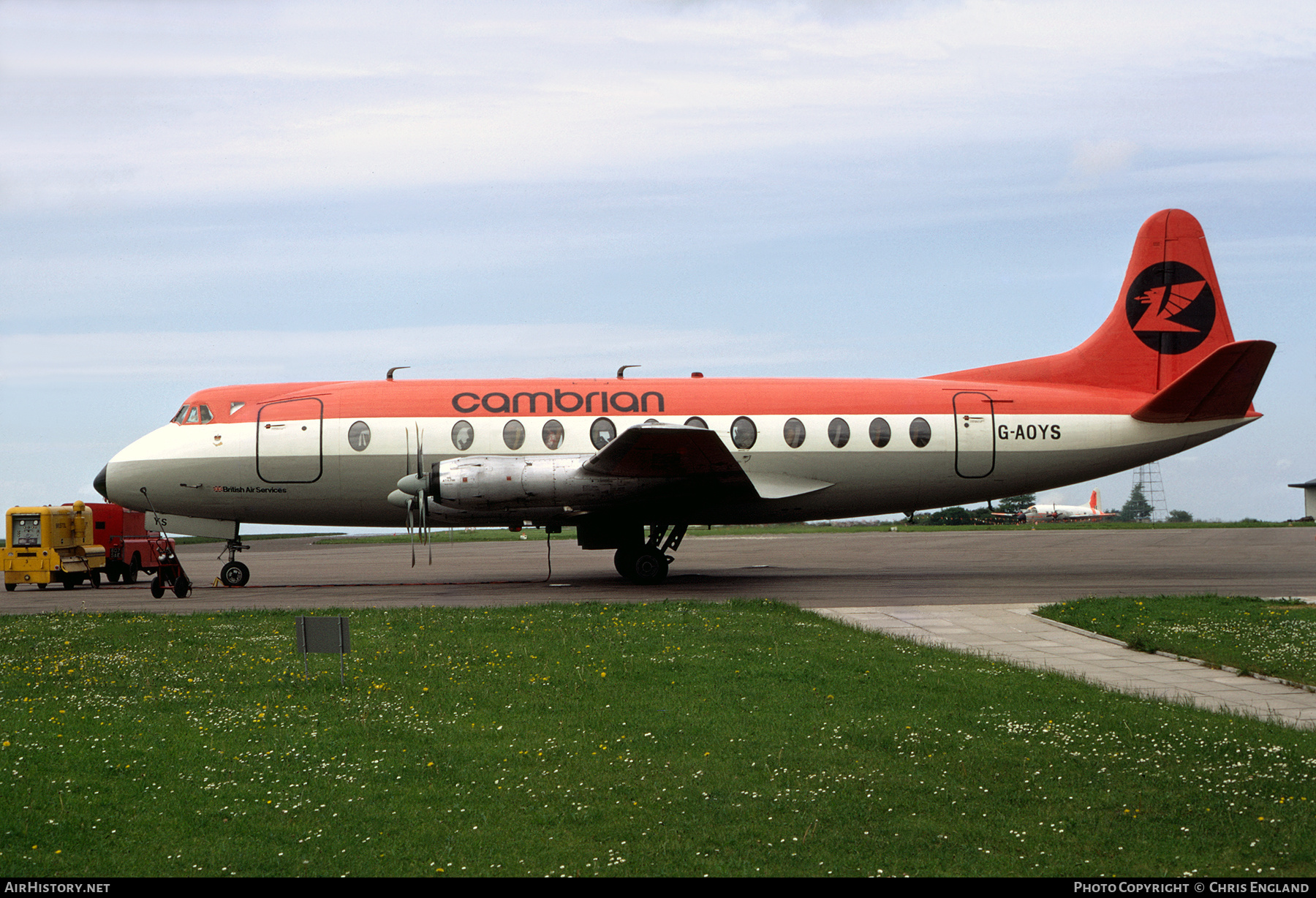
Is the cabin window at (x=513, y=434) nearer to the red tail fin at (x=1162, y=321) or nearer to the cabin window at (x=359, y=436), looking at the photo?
the cabin window at (x=359, y=436)

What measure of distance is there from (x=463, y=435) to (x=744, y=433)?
6.19 meters

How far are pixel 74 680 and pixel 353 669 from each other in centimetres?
301

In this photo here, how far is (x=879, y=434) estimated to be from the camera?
22688 millimetres

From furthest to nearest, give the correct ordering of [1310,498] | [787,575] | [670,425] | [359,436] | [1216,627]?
[1310,498], [787,575], [359,436], [670,425], [1216,627]

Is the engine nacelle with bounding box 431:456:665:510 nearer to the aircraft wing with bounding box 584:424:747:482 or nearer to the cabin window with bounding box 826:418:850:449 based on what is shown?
the aircraft wing with bounding box 584:424:747:482

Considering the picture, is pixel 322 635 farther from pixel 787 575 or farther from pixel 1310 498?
pixel 1310 498

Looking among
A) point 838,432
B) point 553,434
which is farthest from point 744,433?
point 553,434

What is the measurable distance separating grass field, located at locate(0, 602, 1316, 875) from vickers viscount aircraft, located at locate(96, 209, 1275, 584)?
31.6ft

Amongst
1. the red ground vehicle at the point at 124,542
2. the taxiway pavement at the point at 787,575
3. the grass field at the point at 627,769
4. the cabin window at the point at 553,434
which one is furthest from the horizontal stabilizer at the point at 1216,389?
the red ground vehicle at the point at 124,542

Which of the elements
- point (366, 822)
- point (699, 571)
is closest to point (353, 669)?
point (366, 822)

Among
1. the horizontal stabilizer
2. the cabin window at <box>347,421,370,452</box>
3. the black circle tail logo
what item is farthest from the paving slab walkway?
the cabin window at <box>347,421,370,452</box>

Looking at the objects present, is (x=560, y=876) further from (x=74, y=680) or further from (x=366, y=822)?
(x=74, y=680)

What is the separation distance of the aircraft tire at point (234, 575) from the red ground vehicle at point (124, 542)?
183 inches

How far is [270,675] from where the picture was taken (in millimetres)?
11453
